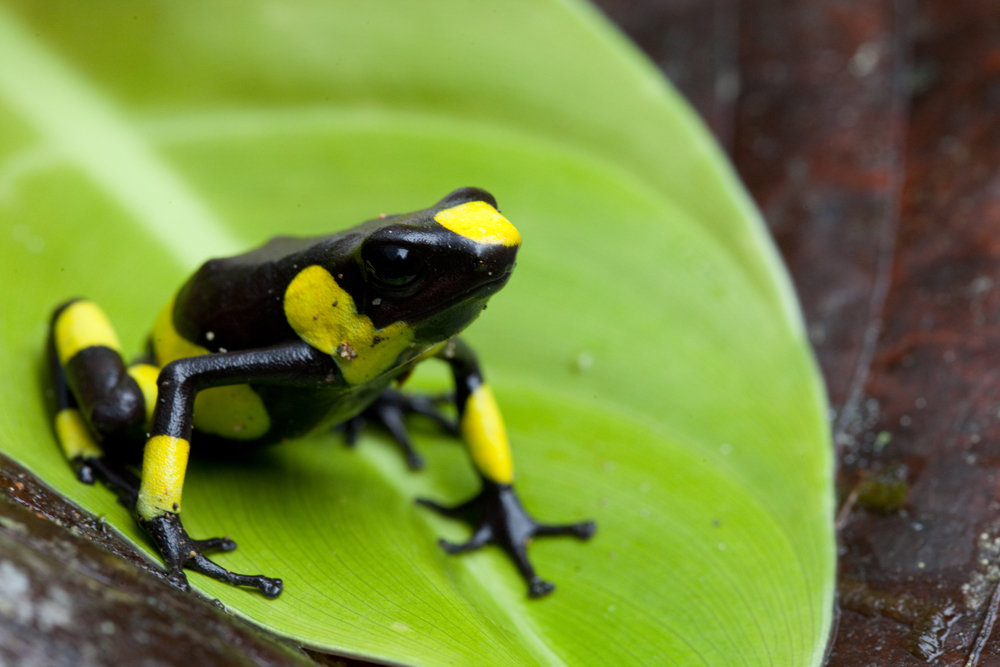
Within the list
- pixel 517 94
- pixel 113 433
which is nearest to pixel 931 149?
pixel 517 94

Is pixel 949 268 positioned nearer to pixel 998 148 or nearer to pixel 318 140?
pixel 998 148

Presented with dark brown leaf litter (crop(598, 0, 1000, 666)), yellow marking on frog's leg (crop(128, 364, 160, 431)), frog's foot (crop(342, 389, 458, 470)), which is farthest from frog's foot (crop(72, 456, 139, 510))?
dark brown leaf litter (crop(598, 0, 1000, 666))

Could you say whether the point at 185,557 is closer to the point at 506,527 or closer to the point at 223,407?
the point at 223,407

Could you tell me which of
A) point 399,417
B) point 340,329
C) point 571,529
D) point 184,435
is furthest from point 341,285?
point 571,529

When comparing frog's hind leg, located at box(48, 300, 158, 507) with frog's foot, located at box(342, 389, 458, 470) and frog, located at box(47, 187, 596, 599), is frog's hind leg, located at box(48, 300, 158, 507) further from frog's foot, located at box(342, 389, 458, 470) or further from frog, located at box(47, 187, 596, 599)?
frog's foot, located at box(342, 389, 458, 470)

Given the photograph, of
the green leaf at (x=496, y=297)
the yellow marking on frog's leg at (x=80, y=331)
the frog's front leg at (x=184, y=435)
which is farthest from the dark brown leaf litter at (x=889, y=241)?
the yellow marking on frog's leg at (x=80, y=331)

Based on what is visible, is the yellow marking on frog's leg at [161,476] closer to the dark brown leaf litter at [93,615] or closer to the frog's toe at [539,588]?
the dark brown leaf litter at [93,615]
